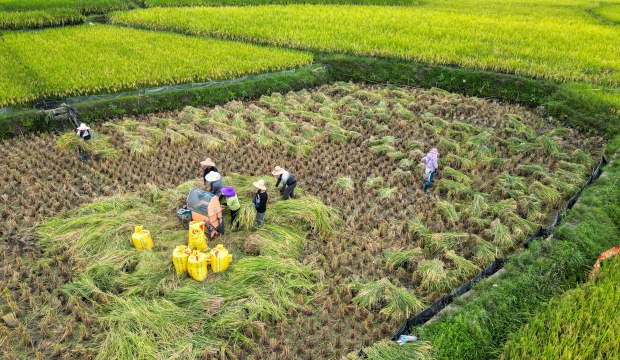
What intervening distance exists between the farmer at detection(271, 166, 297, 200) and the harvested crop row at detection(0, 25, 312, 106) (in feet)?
20.1

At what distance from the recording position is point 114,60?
12.6 m

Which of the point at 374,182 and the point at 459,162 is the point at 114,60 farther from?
the point at 459,162

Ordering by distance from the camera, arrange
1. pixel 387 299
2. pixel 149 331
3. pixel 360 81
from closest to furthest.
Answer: pixel 149 331, pixel 387 299, pixel 360 81

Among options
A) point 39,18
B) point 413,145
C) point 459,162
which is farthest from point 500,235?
point 39,18

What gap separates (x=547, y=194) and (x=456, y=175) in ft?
5.24

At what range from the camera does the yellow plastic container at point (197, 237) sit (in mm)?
5906

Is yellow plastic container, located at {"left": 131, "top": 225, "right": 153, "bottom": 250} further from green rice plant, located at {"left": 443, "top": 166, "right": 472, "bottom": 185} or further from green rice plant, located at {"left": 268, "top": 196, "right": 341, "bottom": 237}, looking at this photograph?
green rice plant, located at {"left": 443, "top": 166, "right": 472, "bottom": 185}

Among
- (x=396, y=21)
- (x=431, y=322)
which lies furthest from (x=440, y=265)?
(x=396, y=21)

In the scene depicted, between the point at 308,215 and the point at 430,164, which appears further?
the point at 430,164

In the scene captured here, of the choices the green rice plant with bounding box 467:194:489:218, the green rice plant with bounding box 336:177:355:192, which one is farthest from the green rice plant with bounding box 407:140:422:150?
the green rice plant with bounding box 467:194:489:218

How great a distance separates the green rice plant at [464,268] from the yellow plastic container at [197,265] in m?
3.38

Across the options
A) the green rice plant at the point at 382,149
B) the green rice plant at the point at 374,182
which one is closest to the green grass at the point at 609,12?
the green rice plant at the point at 382,149

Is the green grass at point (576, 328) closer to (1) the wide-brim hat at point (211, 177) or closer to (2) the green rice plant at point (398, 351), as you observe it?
(2) the green rice plant at point (398, 351)

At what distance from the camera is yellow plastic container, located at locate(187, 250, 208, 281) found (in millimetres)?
5504
